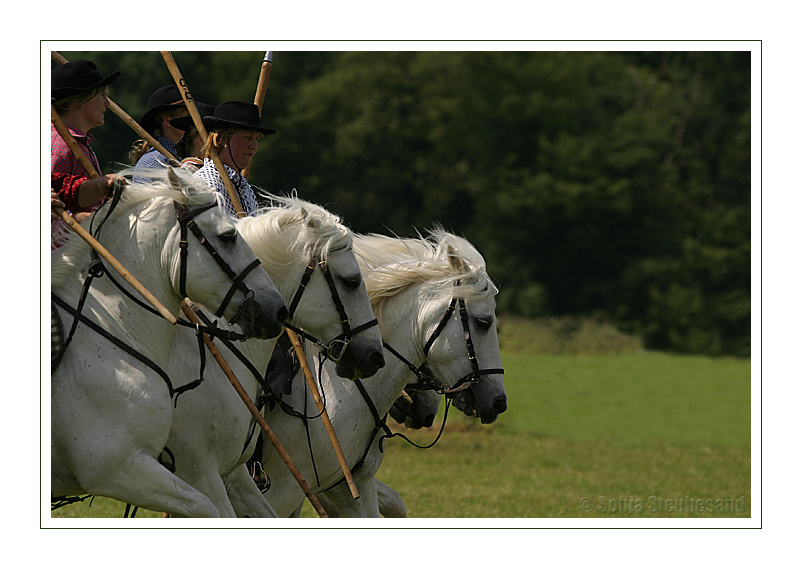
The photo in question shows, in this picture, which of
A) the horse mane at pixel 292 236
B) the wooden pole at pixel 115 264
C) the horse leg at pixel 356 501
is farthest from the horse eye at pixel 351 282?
the horse leg at pixel 356 501

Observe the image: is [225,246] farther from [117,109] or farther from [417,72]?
[417,72]

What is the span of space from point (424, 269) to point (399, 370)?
623 mm

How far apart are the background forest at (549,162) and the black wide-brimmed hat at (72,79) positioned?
28488 mm

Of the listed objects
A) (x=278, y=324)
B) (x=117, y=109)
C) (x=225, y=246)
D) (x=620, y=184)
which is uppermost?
(x=620, y=184)

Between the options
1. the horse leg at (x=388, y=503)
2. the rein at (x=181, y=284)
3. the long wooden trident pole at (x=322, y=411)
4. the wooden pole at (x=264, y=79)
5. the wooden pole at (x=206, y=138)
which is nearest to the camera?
the rein at (x=181, y=284)

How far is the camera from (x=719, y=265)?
33562 mm

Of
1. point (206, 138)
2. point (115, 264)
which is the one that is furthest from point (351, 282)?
point (206, 138)

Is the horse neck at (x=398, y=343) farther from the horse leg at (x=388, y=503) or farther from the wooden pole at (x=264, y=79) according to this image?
the wooden pole at (x=264, y=79)

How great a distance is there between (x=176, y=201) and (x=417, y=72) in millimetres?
37237

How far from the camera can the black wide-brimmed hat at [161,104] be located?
6777 mm

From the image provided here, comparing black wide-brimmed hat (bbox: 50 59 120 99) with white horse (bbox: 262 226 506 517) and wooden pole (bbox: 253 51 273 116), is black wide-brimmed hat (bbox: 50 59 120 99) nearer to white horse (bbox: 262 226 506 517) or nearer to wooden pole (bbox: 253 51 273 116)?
wooden pole (bbox: 253 51 273 116)

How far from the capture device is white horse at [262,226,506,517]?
18.8 ft

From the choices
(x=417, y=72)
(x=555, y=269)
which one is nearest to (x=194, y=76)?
(x=417, y=72)

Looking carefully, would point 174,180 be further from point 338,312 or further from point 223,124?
point 223,124
